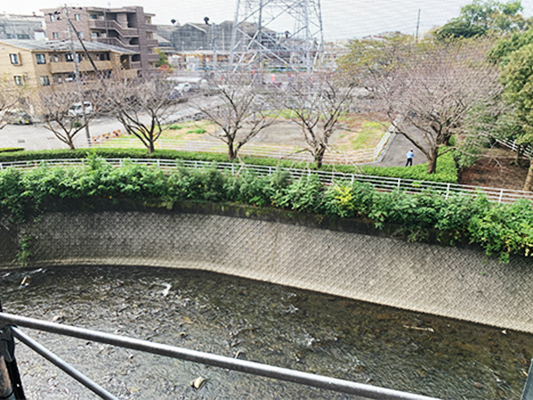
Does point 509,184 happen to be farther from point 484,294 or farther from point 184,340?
point 184,340

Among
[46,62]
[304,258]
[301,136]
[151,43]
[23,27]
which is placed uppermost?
[23,27]

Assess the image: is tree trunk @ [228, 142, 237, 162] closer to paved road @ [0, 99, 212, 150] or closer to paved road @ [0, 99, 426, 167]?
paved road @ [0, 99, 426, 167]

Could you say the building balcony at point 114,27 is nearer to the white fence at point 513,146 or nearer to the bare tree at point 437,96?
the bare tree at point 437,96

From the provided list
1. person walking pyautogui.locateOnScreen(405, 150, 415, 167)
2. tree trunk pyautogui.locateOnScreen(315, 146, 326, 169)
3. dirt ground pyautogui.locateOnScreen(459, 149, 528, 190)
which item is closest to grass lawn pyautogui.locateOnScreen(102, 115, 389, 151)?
person walking pyautogui.locateOnScreen(405, 150, 415, 167)

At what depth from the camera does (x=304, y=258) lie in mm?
13070

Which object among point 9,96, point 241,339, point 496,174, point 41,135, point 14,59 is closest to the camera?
point 241,339

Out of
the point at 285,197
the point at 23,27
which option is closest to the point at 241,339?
the point at 285,197

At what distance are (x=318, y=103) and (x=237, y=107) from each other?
3.58 meters

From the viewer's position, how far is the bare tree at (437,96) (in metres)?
13.7

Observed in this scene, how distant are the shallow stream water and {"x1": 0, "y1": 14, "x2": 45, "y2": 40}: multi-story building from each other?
21.6m

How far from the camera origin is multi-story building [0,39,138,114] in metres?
23.6

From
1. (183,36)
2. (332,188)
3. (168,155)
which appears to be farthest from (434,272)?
(183,36)

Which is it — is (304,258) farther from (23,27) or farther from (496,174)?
(23,27)

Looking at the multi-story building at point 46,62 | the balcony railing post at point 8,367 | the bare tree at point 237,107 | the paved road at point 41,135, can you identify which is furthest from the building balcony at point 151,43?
the balcony railing post at point 8,367
